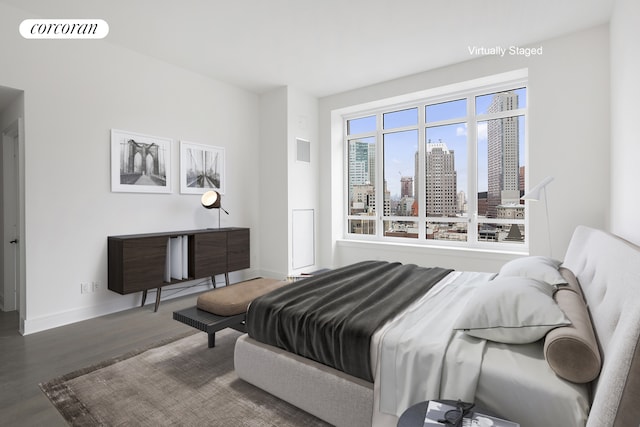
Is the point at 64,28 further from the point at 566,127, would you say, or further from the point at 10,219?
the point at 566,127

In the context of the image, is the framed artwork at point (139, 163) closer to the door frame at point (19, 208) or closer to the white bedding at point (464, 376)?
the door frame at point (19, 208)

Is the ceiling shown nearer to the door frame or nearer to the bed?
the door frame

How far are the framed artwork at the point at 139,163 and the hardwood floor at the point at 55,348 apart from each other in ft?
4.76

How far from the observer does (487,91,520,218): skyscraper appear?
13.9 ft

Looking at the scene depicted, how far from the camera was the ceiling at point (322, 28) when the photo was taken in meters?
3.02

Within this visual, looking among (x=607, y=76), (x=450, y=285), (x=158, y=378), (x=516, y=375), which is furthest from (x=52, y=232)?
(x=607, y=76)

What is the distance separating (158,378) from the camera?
2232 mm

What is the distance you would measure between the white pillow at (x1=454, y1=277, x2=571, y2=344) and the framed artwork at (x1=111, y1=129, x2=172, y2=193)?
12.3 ft

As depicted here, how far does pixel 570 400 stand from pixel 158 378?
91.1 inches

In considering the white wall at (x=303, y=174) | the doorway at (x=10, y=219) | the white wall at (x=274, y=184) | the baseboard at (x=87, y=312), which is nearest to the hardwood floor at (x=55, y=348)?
the baseboard at (x=87, y=312)

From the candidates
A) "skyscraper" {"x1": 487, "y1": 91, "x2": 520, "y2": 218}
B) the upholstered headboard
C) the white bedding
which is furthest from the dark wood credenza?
the upholstered headboard

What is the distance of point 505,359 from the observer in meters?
1.35

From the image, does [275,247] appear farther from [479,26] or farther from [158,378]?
[479,26]

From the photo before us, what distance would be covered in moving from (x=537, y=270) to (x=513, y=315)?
0.83 m
